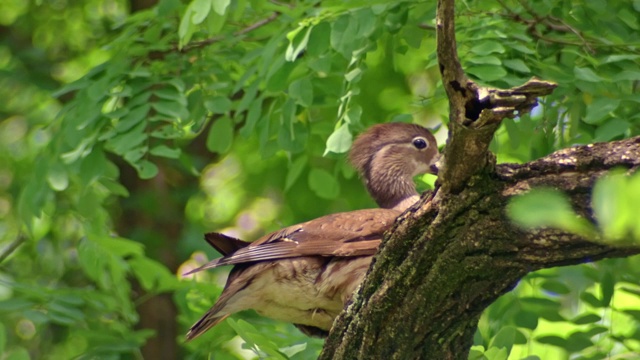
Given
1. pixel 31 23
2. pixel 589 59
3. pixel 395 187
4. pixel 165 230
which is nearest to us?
pixel 589 59

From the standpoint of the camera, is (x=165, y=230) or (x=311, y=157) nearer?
(x=311, y=157)

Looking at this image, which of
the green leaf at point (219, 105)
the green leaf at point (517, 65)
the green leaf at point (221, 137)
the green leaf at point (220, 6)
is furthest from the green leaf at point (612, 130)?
the green leaf at point (221, 137)

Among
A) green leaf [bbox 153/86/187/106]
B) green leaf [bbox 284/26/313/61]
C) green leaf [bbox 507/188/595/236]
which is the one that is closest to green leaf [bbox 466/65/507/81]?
green leaf [bbox 284/26/313/61]

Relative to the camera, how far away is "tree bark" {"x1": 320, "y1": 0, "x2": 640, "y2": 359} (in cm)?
319

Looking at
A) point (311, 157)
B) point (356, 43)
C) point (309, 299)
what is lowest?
point (311, 157)

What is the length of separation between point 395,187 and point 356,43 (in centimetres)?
178

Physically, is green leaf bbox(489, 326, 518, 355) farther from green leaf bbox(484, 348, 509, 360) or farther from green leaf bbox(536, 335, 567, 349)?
green leaf bbox(536, 335, 567, 349)

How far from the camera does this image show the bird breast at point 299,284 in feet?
16.9

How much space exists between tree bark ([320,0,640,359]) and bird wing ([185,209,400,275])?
1215 millimetres

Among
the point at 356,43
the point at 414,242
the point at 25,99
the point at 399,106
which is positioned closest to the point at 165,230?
the point at 25,99

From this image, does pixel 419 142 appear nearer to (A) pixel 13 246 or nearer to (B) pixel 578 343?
(B) pixel 578 343

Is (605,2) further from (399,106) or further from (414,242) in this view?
(399,106)

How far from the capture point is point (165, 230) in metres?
9.37

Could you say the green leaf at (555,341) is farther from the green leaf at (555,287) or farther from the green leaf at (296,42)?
the green leaf at (296,42)
